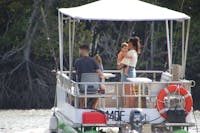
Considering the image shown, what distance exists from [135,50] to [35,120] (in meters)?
8.74

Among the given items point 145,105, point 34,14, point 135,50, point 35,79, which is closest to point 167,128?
point 145,105

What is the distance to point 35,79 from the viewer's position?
26.1 metres

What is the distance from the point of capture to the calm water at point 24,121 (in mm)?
19562

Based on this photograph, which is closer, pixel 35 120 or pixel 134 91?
pixel 134 91

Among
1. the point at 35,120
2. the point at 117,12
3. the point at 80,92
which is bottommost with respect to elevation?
the point at 35,120

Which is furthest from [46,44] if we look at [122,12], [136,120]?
[136,120]

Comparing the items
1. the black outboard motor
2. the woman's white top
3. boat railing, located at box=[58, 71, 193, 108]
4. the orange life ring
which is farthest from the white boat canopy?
the black outboard motor

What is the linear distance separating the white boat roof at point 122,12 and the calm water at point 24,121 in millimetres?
5171

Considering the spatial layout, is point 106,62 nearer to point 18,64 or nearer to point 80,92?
point 18,64

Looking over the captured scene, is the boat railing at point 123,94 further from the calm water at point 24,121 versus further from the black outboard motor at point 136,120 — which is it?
the calm water at point 24,121

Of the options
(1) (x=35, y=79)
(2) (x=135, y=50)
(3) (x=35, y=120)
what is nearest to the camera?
(2) (x=135, y=50)

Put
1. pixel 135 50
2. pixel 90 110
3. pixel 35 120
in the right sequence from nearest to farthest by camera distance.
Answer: pixel 90 110, pixel 135 50, pixel 35 120

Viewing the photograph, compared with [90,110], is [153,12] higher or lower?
higher

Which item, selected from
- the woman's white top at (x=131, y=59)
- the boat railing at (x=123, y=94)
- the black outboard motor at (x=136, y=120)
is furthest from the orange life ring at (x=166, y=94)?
the woman's white top at (x=131, y=59)
